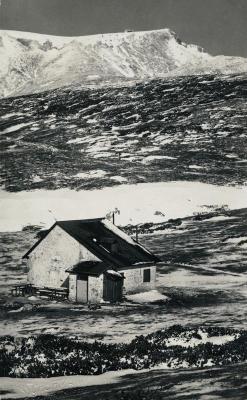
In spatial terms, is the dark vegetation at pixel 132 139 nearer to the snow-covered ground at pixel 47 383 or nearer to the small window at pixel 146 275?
the small window at pixel 146 275

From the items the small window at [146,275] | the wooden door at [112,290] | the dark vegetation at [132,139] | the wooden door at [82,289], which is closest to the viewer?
the wooden door at [112,290]

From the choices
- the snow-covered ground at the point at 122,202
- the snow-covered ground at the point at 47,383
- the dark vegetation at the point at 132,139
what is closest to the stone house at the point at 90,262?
the snow-covered ground at the point at 47,383

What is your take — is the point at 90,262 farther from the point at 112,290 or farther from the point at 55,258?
the point at 55,258

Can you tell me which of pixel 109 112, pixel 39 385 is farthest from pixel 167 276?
pixel 109 112

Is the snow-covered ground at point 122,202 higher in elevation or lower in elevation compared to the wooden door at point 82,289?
higher

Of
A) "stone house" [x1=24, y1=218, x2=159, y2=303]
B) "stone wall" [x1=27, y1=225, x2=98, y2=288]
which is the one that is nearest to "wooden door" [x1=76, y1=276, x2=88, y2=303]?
"stone house" [x1=24, y1=218, x2=159, y2=303]

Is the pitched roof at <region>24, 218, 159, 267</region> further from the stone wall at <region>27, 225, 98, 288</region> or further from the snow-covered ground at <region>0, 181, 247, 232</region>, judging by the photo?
the snow-covered ground at <region>0, 181, 247, 232</region>

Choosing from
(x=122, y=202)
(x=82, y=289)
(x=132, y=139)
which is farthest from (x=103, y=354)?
(x=132, y=139)
